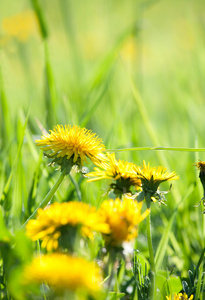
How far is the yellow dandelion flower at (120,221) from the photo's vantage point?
0.41 metres

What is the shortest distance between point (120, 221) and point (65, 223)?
0.06 m

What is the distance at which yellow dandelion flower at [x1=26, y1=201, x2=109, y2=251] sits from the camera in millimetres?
401

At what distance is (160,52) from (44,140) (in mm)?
3805

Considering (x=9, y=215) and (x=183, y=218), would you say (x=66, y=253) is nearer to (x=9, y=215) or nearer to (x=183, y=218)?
(x=9, y=215)

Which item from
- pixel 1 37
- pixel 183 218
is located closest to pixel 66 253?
pixel 183 218

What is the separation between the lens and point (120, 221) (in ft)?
1.36

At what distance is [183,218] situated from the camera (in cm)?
90

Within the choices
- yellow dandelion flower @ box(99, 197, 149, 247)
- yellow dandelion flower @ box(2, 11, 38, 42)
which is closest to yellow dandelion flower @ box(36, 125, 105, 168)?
yellow dandelion flower @ box(99, 197, 149, 247)

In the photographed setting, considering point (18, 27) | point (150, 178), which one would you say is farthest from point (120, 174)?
point (18, 27)

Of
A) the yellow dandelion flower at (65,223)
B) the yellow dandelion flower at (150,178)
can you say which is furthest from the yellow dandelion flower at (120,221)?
the yellow dandelion flower at (150,178)

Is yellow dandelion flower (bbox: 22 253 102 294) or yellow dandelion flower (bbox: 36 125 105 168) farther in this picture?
yellow dandelion flower (bbox: 36 125 105 168)

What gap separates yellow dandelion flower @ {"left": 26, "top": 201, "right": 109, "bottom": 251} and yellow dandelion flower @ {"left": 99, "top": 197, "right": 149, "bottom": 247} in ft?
0.04

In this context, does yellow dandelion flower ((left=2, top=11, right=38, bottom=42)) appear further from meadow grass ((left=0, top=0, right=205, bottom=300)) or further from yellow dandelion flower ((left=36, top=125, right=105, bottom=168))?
yellow dandelion flower ((left=36, top=125, right=105, bottom=168))

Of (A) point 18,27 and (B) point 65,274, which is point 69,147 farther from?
(A) point 18,27
